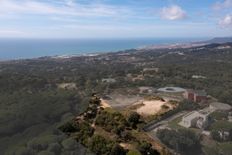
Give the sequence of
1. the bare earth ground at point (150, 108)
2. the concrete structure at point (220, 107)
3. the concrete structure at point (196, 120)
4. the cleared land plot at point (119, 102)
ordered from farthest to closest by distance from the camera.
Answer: the concrete structure at point (220, 107), the concrete structure at point (196, 120), the cleared land plot at point (119, 102), the bare earth ground at point (150, 108)

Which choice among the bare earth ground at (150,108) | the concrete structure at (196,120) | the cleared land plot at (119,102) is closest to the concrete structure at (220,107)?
the concrete structure at (196,120)

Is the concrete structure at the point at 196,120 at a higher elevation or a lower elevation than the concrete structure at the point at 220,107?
higher

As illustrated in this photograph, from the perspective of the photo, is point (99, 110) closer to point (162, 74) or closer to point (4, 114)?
point (4, 114)

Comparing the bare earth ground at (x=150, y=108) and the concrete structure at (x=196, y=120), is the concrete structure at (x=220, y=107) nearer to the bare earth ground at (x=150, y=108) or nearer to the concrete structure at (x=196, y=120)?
the concrete structure at (x=196, y=120)

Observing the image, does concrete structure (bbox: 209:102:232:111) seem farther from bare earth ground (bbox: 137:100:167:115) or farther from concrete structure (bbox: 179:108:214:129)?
bare earth ground (bbox: 137:100:167:115)

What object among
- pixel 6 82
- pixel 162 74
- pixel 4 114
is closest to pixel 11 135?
pixel 4 114

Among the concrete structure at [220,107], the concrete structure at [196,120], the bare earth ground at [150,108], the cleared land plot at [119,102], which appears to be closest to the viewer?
the bare earth ground at [150,108]

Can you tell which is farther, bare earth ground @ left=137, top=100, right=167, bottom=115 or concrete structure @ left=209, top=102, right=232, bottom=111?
concrete structure @ left=209, top=102, right=232, bottom=111

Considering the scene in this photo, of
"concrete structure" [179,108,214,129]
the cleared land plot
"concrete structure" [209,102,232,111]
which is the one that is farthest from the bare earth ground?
"concrete structure" [209,102,232,111]

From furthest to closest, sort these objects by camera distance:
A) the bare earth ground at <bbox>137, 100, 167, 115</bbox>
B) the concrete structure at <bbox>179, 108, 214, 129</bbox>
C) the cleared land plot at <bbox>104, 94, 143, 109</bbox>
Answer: the concrete structure at <bbox>179, 108, 214, 129</bbox> < the cleared land plot at <bbox>104, 94, 143, 109</bbox> < the bare earth ground at <bbox>137, 100, 167, 115</bbox>
